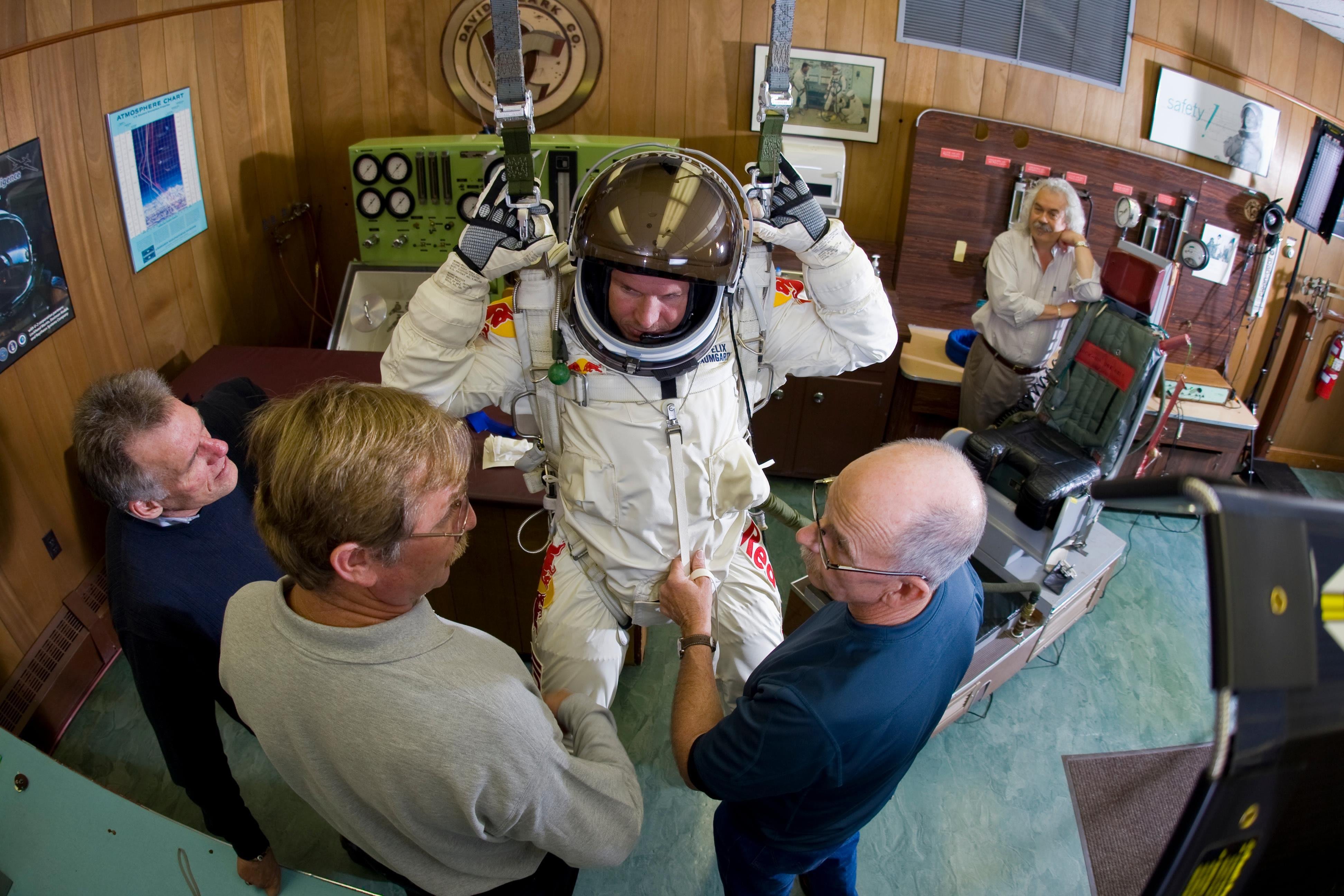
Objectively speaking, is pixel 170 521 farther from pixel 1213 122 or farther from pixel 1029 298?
pixel 1213 122

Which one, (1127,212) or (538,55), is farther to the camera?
(538,55)

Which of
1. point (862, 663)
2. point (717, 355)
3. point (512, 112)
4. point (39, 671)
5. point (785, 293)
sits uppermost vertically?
point (512, 112)

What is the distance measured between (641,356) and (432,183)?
2.26 meters

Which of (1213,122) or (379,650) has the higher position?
(1213,122)

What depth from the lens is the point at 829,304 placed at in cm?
186

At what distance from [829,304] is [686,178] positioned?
0.45 metres

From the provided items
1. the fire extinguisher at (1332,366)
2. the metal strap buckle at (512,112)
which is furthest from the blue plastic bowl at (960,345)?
the metal strap buckle at (512,112)

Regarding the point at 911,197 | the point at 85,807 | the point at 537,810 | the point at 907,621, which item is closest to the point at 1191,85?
the point at 911,197

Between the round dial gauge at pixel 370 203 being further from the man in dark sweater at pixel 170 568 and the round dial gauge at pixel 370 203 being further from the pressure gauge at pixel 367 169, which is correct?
the man in dark sweater at pixel 170 568

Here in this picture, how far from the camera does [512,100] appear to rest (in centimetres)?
159

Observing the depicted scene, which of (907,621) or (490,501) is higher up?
(907,621)

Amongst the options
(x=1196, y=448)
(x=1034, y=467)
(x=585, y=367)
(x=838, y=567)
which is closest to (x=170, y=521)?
(x=585, y=367)

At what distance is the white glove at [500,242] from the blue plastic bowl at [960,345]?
2461mm

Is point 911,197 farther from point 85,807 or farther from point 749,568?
point 85,807
